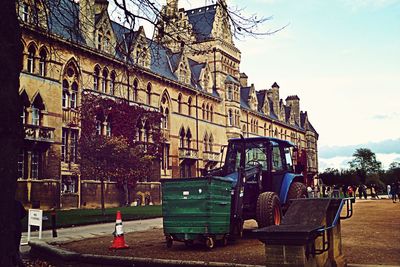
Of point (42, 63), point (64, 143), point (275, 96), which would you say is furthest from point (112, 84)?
point (275, 96)

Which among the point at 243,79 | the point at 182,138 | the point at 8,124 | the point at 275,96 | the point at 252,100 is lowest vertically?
the point at 8,124

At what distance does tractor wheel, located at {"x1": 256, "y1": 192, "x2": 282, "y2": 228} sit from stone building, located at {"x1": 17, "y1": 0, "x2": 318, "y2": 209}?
438 centimetres

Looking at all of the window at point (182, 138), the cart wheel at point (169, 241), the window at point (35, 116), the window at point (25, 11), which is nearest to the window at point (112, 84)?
the window at point (35, 116)

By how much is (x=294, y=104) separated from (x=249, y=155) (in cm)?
8350

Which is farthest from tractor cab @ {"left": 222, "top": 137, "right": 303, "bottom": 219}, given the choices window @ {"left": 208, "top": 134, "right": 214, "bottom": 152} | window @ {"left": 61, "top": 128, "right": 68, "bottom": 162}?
window @ {"left": 208, "top": 134, "right": 214, "bottom": 152}

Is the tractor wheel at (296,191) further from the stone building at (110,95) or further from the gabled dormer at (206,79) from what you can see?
the gabled dormer at (206,79)

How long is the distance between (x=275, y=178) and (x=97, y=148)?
1675 cm

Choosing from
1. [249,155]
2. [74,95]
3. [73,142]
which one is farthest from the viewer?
[74,95]

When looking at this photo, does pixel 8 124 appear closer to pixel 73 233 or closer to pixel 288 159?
pixel 288 159

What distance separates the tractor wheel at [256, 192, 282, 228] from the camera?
1177 cm

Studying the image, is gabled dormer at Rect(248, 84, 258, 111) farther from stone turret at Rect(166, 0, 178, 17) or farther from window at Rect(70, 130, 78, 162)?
stone turret at Rect(166, 0, 178, 17)

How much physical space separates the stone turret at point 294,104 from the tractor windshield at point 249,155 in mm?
80439

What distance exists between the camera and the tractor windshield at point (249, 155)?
45.3ft

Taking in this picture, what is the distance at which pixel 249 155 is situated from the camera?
14023 mm
